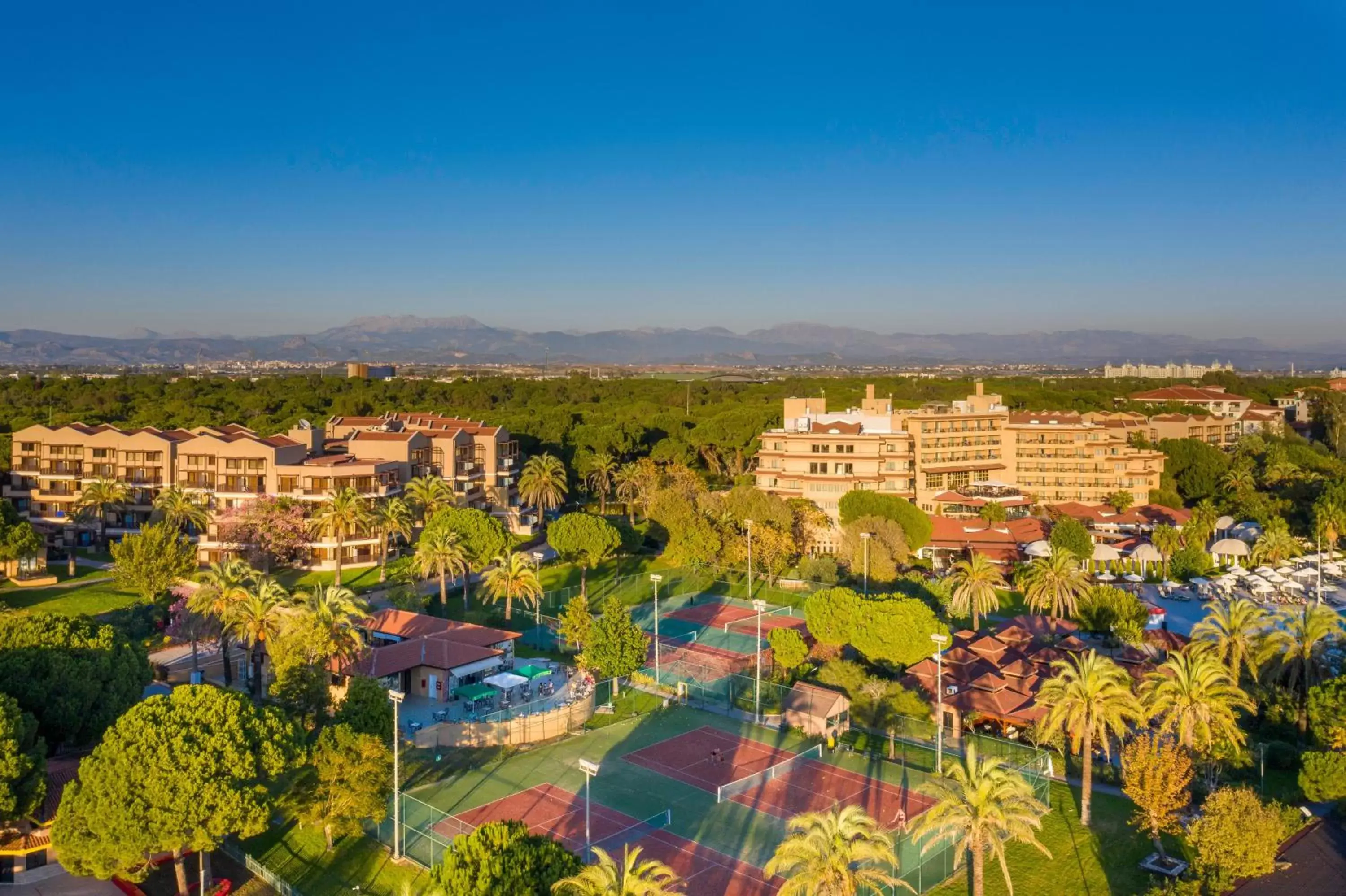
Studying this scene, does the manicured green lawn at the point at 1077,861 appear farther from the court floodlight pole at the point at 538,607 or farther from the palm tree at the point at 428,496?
the palm tree at the point at 428,496

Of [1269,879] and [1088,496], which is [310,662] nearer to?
[1269,879]

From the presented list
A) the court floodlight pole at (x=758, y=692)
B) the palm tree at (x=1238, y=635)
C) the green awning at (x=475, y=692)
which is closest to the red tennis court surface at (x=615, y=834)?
the green awning at (x=475, y=692)

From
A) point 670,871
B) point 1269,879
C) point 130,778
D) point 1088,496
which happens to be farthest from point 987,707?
point 1088,496

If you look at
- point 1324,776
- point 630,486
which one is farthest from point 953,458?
point 1324,776

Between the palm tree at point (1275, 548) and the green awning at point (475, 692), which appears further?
the palm tree at point (1275, 548)

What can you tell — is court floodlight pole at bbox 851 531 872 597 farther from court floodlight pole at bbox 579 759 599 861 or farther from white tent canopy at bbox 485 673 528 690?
court floodlight pole at bbox 579 759 599 861
